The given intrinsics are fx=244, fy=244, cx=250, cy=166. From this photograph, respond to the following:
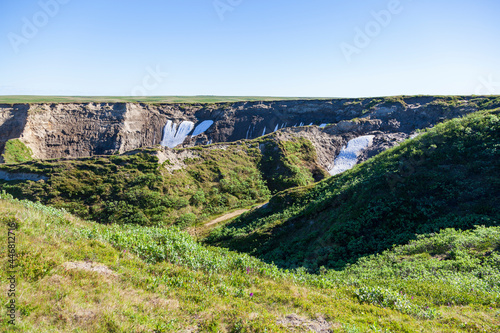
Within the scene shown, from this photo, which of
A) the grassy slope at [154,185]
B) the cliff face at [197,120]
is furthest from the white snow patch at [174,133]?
the grassy slope at [154,185]

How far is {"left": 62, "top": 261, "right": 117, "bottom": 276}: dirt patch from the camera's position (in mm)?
6676

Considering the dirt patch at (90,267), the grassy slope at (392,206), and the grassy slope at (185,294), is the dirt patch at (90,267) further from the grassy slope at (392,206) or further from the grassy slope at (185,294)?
the grassy slope at (392,206)

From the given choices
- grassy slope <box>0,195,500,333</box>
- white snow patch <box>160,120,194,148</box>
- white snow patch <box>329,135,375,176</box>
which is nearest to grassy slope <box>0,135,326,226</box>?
white snow patch <box>329,135,375,176</box>

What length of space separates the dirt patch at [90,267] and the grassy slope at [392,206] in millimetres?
9941

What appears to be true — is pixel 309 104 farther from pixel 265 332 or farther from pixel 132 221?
pixel 265 332

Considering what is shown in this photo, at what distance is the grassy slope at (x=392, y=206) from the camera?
1411 centimetres

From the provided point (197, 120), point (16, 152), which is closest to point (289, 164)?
point (197, 120)

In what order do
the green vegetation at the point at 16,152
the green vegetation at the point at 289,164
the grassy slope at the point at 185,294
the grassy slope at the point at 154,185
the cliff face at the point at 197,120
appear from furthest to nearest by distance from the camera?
the cliff face at the point at 197,120 < the green vegetation at the point at 16,152 < the green vegetation at the point at 289,164 < the grassy slope at the point at 154,185 < the grassy slope at the point at 185,294

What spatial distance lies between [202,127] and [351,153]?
4154cm

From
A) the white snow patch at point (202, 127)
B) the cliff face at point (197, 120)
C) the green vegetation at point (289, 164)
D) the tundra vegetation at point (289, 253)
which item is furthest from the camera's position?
the white snow patch at point (202, 127)

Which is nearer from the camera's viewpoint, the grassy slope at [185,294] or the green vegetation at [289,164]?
the grassy slope at [185,294]

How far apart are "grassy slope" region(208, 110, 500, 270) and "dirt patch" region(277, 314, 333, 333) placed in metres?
7.34

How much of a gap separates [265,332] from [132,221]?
79.7ft

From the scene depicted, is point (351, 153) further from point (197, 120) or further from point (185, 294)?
point (185, 294)
